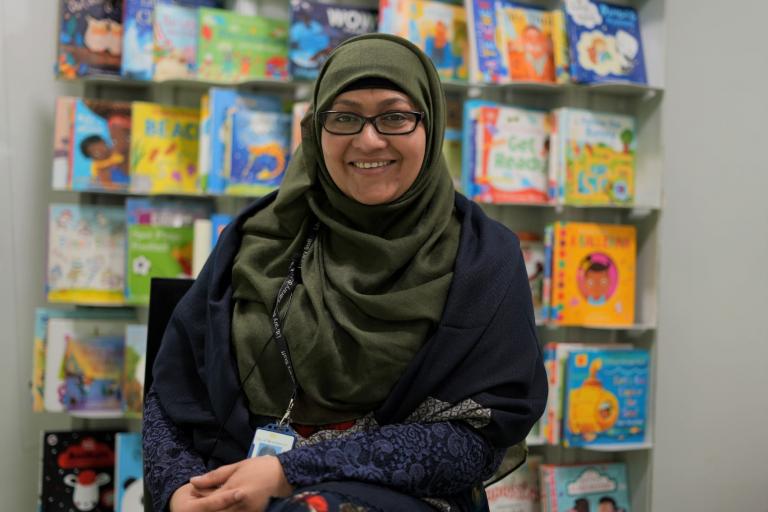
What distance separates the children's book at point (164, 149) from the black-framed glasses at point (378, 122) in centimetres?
133

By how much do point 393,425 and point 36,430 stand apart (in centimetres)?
192

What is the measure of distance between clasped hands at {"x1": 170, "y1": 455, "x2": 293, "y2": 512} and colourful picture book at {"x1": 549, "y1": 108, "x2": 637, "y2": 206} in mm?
1743

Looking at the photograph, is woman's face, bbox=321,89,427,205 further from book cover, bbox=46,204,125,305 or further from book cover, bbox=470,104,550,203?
book cover, bbox=46,204,125,305

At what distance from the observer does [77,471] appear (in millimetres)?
2680

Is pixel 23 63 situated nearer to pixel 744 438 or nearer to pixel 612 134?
pixel 612 134

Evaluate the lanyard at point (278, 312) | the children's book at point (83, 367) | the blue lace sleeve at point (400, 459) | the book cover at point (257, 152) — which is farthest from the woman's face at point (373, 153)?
the children's book at point (83, 367)

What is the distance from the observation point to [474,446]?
1355 mm

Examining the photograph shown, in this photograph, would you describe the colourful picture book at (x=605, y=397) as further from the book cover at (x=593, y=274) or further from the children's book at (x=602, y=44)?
the children's book at (x=602, y=44)

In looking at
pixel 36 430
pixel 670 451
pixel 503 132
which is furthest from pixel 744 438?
pixel 36 430

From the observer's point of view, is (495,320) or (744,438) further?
(744,438)

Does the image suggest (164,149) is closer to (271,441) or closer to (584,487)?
(271,441)

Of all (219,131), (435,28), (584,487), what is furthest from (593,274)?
(219,131)

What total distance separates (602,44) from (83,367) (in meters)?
2.09

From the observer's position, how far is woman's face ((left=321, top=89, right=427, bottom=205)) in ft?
4.67
